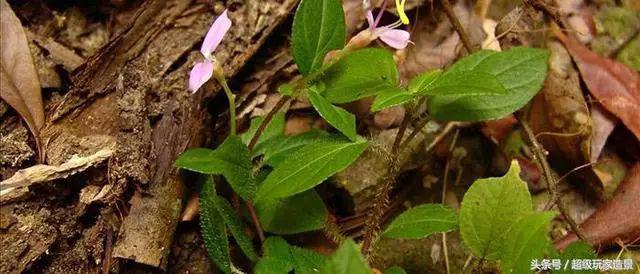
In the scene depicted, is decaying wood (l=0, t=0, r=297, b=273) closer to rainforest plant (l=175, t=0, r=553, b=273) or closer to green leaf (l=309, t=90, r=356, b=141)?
rainforest plant (l=175, t=0, r=553, b=273)

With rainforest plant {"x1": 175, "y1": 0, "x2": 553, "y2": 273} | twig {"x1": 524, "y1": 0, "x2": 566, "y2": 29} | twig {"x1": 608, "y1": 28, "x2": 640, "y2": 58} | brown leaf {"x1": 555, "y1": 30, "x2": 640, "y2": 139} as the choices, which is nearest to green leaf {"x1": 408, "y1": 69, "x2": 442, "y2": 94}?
rainforest plant {"x1": 175, "y1": 0, "x2": 553, "y2": 273}

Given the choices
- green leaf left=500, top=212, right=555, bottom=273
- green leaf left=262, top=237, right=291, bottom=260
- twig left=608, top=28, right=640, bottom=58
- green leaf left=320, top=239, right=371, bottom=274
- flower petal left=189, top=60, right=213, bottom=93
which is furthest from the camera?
twig left=608, top=28, right=640, bottom=58

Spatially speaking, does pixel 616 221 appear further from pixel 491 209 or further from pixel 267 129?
pixel 267 129

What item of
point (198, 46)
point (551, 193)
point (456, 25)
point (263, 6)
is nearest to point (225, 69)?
point (198, 46)

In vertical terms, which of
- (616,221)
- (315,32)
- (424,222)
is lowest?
(616,221)

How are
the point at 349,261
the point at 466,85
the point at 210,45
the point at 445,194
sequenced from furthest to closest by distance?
the point at 445,194 < the point at 210,45 < the point at 466,85 < the point at 349,261

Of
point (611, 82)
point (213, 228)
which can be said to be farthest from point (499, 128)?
point (213, 228)
